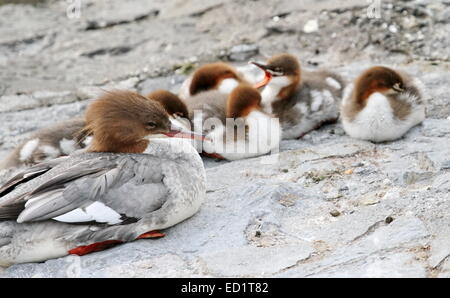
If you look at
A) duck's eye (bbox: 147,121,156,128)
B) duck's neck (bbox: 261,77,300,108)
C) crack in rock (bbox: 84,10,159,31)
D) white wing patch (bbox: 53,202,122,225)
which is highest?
duck's eye (bbox: 147,121,156,128)

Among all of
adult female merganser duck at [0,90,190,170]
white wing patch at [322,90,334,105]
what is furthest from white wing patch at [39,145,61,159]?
white wing patch at [322,90,334,105]

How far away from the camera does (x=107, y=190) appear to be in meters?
3.72

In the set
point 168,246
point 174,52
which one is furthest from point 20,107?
point 168,246

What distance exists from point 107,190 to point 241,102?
161 centimetres

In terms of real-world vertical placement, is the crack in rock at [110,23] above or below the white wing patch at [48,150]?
below

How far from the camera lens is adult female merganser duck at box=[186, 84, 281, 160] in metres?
5.02

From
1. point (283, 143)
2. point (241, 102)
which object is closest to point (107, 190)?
point (241, 102)

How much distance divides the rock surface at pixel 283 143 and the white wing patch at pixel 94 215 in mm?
170

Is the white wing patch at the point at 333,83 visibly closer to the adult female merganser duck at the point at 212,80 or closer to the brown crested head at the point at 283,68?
the brown crested head at the point at 283,68

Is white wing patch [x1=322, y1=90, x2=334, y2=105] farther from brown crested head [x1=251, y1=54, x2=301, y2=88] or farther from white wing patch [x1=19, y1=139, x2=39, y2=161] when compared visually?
white wing patch [x1=19, y1=139, x2=39, y2=161]

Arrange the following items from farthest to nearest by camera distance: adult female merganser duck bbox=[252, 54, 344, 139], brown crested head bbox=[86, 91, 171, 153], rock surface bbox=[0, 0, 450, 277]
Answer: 1. adult female merganser duck bbox=[252, 54, 344, 139]
2. brown crested head bbox=[86, 91, 171, 153]
3. rock surface bbox=[0, 0, 450, 277]

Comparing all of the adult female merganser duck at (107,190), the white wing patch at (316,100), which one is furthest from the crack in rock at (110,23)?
the adult female merganser duck at (107,190)

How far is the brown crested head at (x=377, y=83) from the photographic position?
5133 mm

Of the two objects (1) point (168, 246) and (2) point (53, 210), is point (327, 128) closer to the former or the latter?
(1) point (168, 246)
